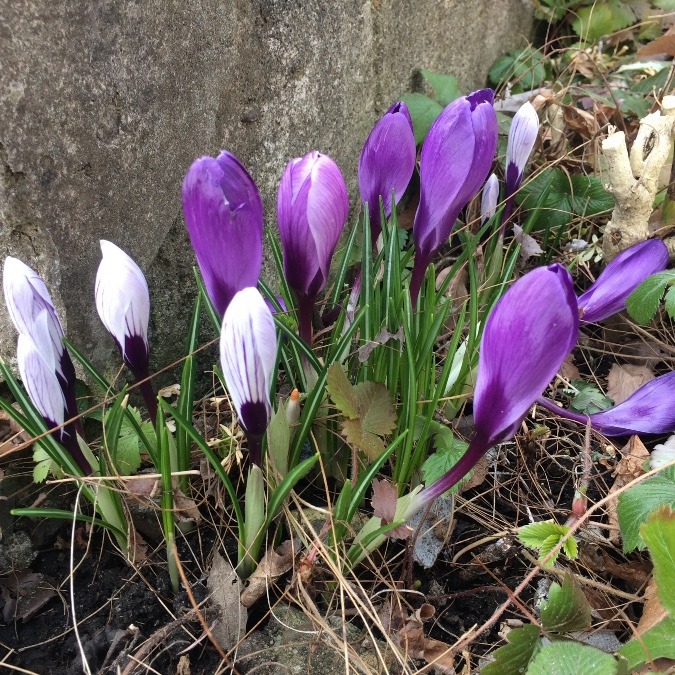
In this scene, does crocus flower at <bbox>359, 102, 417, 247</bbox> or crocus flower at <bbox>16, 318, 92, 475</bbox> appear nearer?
crocus flower at <bbox>16, 318, 92, 475</bbox>

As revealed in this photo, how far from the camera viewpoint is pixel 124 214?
1.40 meters

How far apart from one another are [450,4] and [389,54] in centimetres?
50

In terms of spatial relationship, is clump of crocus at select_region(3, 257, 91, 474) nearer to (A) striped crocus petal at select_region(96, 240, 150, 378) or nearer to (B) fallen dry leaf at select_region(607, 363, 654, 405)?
(A) striped crocus petal at select_region(96, 240, 150, 378)

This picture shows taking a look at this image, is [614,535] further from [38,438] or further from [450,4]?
[450,4]

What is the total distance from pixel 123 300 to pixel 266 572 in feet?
1.70

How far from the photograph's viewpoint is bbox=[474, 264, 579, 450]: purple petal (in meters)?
0.80

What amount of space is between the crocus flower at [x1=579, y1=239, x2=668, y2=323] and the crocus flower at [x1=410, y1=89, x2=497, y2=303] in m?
0.48

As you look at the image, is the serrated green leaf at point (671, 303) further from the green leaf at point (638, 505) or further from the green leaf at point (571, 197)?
the green leaf at point (571, 197)

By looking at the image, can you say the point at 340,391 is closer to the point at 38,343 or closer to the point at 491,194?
the point at 38,343

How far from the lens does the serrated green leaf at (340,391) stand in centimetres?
112

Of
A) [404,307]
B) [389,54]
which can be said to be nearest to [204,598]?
[404,307]

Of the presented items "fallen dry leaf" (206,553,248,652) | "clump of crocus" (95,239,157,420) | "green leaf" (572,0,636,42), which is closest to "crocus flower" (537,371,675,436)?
"fallen dry leaf" (206,553,248,652)

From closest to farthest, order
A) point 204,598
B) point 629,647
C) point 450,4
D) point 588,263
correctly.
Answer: point 629,647 → point 204,598 → point 588,263 → point 450,4

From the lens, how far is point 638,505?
1161 mm
